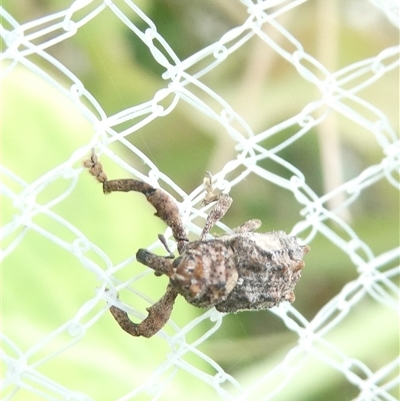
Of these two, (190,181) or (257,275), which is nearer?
(257,275)

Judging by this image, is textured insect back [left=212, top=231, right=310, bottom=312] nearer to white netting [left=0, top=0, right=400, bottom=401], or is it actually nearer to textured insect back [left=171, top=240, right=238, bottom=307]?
textured insect back [left=171, top=240, right=238, bottom=307]

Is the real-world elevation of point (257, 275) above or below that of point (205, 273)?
above

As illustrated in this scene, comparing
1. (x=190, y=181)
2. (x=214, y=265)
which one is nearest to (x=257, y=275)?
(x=214, y=265)

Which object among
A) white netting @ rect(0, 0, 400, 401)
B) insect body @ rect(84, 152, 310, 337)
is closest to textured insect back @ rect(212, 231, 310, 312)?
insect body @ rect(84, 152, 310, 337)

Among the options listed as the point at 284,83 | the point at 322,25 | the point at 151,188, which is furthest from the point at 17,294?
the point at 322,25

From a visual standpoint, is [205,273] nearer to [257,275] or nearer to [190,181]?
[257,275]

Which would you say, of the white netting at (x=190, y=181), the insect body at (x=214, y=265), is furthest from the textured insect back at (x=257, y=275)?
the white netting at (x=190, y=181)
